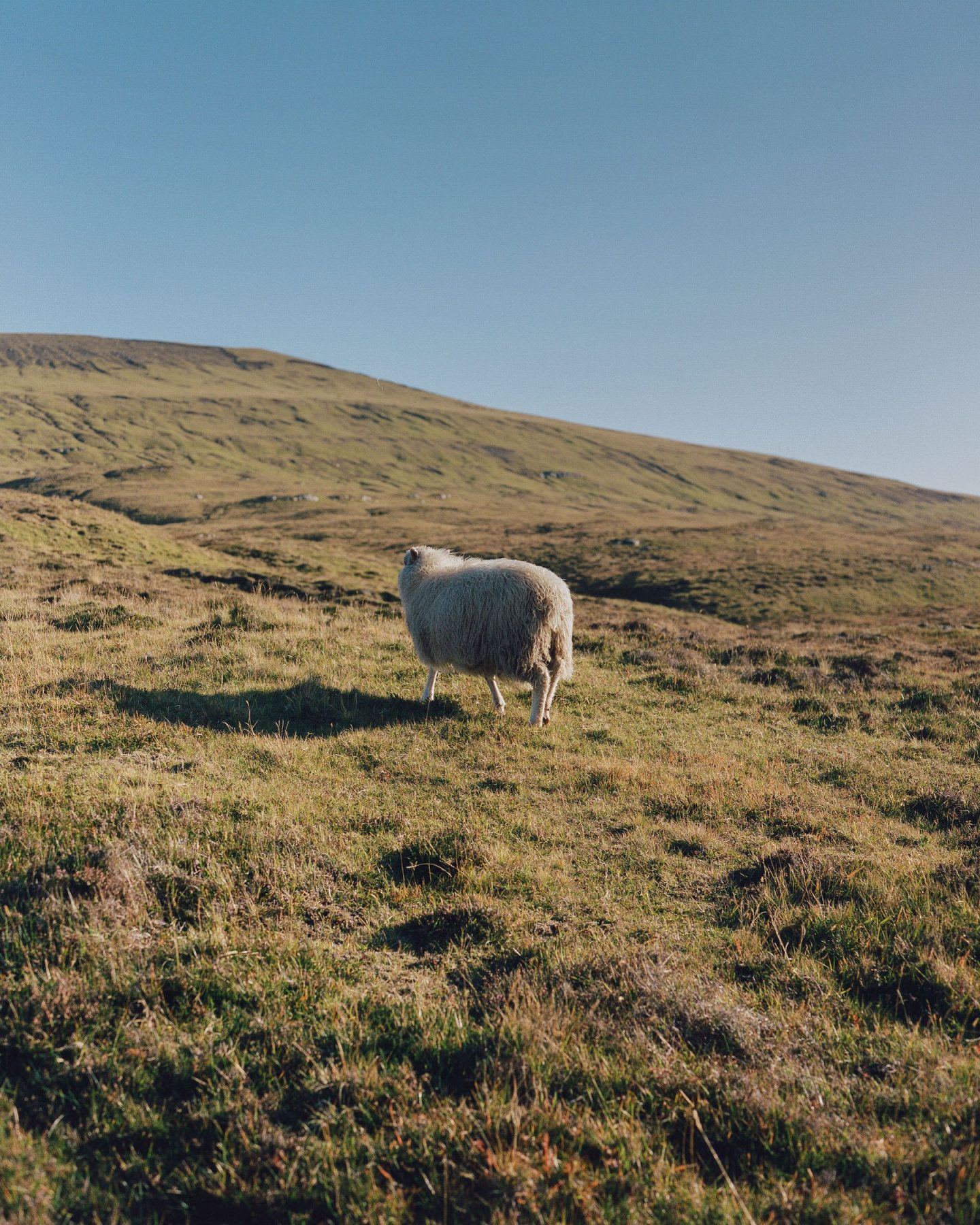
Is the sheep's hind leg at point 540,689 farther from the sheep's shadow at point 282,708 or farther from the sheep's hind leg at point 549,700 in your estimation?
the sheep's shadow at point 282,708

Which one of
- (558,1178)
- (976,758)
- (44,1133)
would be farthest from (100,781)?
(976,758)

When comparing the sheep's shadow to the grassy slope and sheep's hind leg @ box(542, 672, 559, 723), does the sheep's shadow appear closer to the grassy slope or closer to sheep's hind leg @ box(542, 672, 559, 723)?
the grassy slope

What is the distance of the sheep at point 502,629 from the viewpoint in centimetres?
1138

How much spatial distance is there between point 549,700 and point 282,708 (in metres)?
4.51

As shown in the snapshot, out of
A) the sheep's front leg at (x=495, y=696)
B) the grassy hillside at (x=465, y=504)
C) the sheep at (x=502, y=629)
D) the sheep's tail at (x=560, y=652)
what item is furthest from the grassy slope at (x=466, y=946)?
the grassy hillside at (x=465, y=504)

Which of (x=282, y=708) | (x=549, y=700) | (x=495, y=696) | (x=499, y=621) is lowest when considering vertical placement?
(x=282, y=708)

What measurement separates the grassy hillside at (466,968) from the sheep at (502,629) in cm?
92

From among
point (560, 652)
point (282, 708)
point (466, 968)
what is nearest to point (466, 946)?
point (466, 968)

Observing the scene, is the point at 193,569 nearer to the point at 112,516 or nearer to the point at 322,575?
→ the point at 322,575

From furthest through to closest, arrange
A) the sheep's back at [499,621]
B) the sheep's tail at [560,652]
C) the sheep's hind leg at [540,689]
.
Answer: the sheep's tail at [560,652]
the sheep's back at [499,621]
the sheep's hind leg at [540,689]

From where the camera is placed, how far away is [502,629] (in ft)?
37.5

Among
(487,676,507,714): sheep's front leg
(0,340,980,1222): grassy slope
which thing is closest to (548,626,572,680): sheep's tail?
(0,340,980,1222): grassy slope

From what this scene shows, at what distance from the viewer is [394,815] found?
7.32 m

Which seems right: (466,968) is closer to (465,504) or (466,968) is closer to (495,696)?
(495,696)
